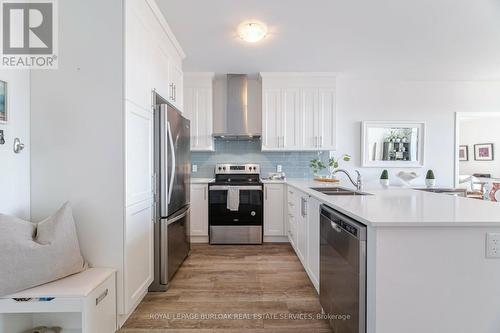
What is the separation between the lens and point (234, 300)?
2184mm

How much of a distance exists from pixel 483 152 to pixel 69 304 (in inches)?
302

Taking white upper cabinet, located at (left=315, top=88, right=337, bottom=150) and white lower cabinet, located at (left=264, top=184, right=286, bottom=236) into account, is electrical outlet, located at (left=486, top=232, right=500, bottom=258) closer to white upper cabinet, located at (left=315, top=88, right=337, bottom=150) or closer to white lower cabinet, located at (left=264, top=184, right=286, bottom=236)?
white lower cabinet, located at (left=264, top=184, right=286, bottom=236)

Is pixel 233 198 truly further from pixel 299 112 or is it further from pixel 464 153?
pixel 464 153

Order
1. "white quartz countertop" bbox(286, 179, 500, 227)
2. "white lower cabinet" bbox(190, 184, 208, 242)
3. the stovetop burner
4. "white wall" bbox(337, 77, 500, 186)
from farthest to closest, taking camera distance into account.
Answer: "white wall" bbox(337, 77, 500, 186), the stovetop burner, "white lower cabinet" bbox(190, 184, 208, 242), "white quartz countertop" bbox(286, 179, 500, 227)

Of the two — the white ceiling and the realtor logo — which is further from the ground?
the white ceiling

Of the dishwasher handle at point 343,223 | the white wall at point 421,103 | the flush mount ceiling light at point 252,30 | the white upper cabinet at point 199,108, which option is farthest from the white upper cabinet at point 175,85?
the white wall at point 421,103

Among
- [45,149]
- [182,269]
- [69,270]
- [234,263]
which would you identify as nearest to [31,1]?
[45,149]

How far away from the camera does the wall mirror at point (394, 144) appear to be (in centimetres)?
426

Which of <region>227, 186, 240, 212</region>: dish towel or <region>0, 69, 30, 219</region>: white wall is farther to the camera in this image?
<region>227, 186, 240, 212</region>: dish towel

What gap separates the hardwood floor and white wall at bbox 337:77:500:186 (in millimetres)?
2428

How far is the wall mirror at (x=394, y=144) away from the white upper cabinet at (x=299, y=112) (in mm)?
770

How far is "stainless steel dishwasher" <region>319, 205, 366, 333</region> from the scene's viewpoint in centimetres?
126

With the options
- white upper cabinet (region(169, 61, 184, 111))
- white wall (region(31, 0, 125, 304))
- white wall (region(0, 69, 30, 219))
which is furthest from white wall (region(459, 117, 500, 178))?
white wall (region(0, 69, 30, 219))

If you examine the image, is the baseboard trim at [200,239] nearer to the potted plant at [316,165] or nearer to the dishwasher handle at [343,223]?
the potted plant at [316,165]
